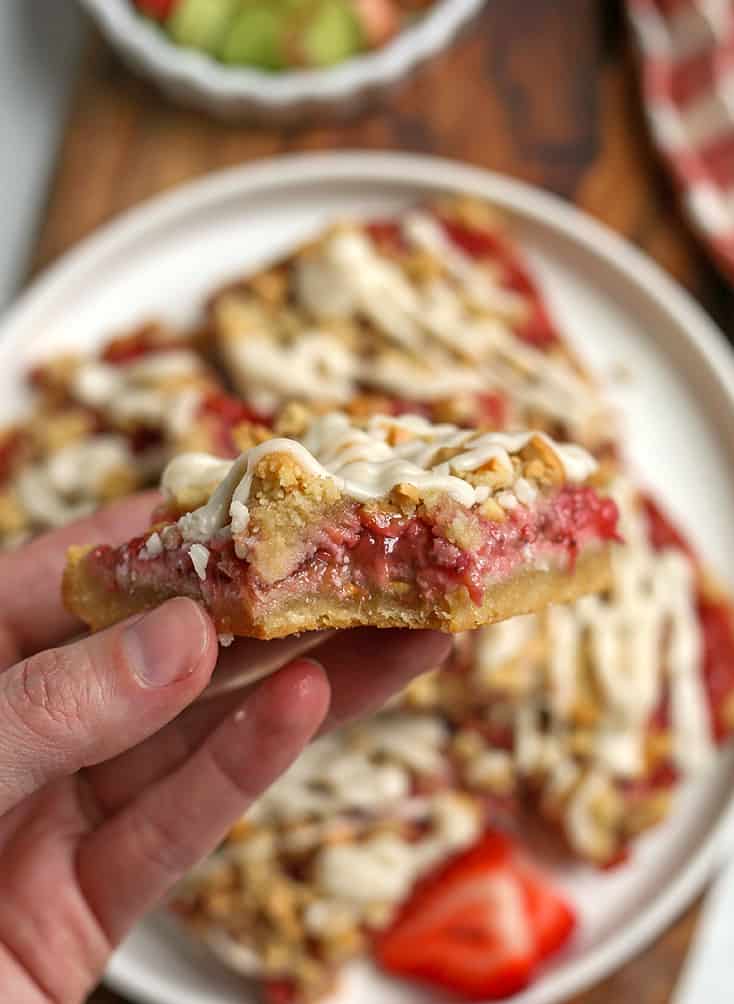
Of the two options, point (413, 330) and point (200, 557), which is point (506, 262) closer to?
point (413, 330)

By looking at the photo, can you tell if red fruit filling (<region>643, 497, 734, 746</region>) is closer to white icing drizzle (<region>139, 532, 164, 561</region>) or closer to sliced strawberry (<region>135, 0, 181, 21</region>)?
white icing drizzle (<region>139, 532, 164, 561</region>)

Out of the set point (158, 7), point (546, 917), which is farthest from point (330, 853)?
point (158, 7)

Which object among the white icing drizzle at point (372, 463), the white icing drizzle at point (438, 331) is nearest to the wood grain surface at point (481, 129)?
the white icing drizzle at point (438, 331)

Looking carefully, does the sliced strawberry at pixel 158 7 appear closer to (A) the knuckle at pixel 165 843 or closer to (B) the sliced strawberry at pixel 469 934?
(A) the knuckle at pixel 165 843

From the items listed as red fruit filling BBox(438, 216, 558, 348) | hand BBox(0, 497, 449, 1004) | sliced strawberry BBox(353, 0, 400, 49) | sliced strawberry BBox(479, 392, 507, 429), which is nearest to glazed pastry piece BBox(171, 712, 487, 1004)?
hand BBox(0, 497, 449, 1004)

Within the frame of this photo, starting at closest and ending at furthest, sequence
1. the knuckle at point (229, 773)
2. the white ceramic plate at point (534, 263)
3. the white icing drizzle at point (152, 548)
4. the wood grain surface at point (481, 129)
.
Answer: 1. the white icing drizzle at point (152, 548)
2. the knuckle at point (229, 773)
3. the white ceramic plate at point (534, 263)
4. the wood grain surface at point (481, 129)

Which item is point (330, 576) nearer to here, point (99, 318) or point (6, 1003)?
point (6, 1003)
